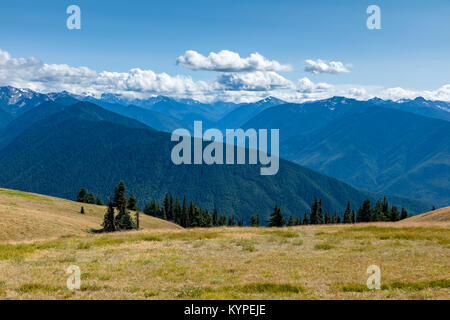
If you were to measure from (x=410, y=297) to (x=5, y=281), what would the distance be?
18.3m

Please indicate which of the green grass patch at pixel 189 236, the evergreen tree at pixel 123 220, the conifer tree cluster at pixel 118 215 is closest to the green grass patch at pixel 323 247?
the green grass patch at pixel 189 236

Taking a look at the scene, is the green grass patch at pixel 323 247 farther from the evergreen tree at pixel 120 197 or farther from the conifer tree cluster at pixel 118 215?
the evergreen tree at pixel 120 197

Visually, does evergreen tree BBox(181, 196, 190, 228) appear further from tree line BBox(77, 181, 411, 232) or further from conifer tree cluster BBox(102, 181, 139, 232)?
conifer tree cluster BBox(102, 181, 139, 232)

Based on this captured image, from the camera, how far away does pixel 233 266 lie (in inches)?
805

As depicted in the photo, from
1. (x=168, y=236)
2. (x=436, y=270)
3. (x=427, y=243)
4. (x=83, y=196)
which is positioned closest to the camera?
(x=436, y=270)

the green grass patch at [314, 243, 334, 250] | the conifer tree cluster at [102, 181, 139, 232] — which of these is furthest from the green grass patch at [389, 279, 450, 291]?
the conifer tree cluster at [102, 181, 139, 232]

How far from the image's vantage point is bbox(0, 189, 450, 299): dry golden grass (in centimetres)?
1516
